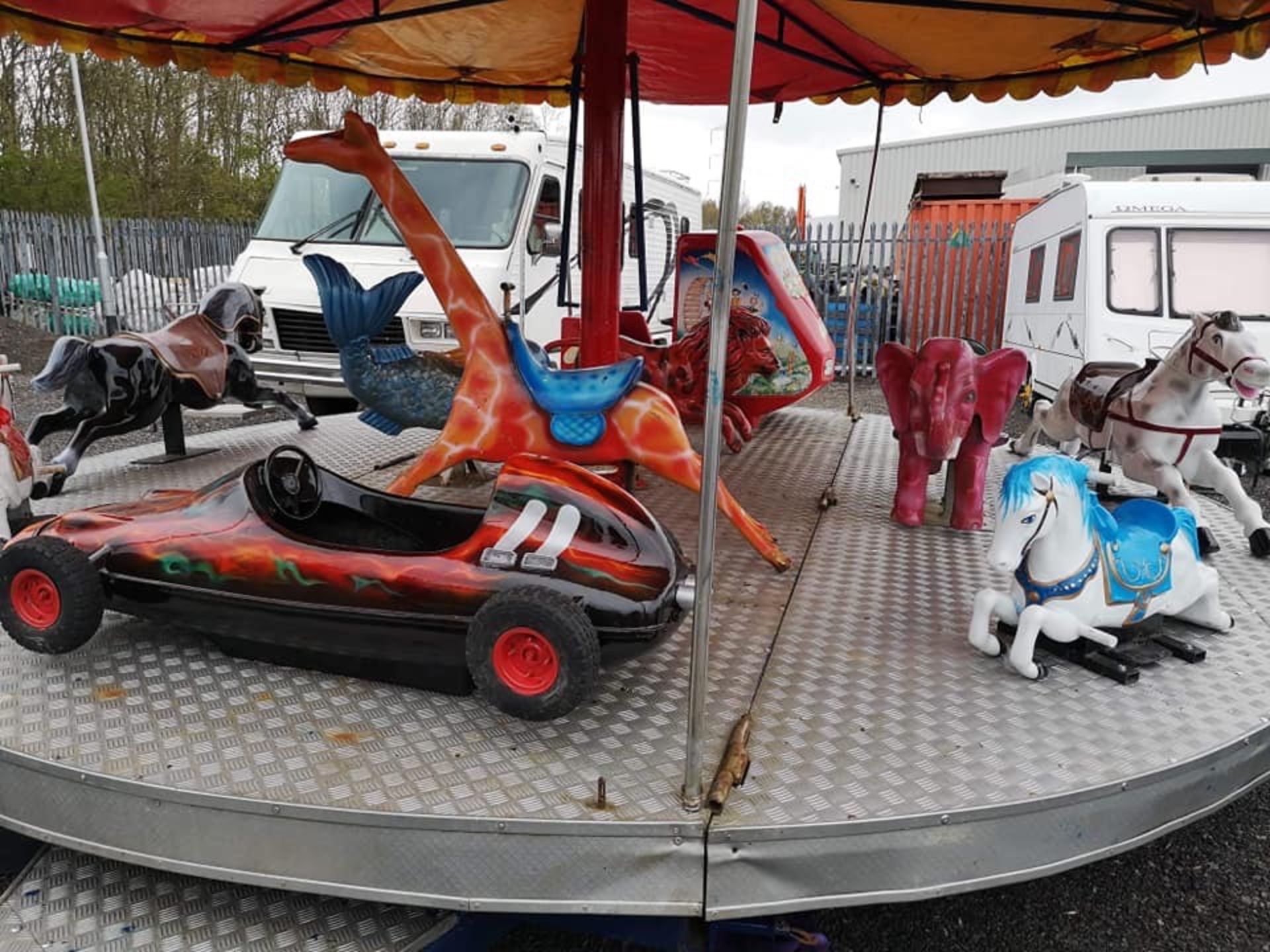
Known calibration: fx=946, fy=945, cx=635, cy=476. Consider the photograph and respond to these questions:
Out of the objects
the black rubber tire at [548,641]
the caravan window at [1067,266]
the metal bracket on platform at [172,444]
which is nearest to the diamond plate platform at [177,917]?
the black rubber tire at [548,641]

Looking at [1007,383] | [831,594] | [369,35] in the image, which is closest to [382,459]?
[369,35]

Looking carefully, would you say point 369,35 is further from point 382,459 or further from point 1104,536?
point 1104,536

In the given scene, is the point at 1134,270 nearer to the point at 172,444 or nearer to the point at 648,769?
the point at 172,444

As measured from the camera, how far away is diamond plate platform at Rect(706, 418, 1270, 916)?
174cm

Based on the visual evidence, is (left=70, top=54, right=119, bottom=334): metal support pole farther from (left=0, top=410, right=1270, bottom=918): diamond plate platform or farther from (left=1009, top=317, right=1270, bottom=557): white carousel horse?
(left=1009, top=317, right=1270, bottom=557): white carousel horse

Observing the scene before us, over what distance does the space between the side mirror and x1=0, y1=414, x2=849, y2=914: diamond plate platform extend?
16.9 ft

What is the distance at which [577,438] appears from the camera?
327cm

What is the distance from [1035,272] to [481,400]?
9076 mm

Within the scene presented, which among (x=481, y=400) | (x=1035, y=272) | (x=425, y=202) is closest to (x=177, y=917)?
(x=481, y=400)

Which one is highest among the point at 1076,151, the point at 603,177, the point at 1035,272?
the point at 1076,151

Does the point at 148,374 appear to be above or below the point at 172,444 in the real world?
above

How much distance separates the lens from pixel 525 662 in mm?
2055

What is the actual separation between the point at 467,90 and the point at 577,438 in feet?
11.4

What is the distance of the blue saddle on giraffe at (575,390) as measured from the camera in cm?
320
